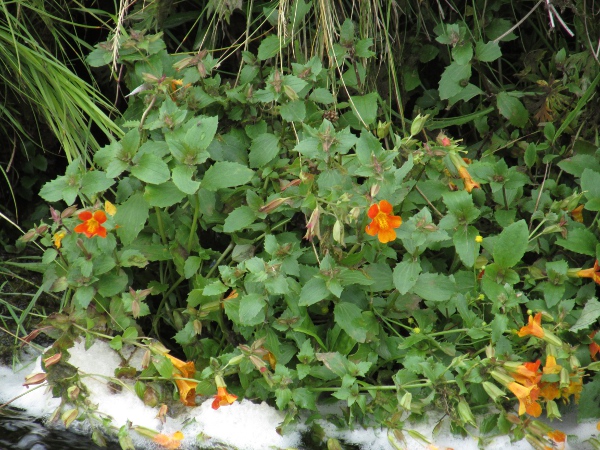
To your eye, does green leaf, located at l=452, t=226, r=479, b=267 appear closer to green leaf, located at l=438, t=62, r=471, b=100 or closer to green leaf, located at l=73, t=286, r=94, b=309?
green leaf, located at l=438, t=62, r=471, b=100

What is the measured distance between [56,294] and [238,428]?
81 centimetres

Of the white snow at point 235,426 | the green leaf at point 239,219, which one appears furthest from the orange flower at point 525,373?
the green leaf at point 239,219

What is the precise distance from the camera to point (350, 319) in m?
1.78

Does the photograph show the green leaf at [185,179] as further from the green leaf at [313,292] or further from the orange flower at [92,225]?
the green leaf at [313,292]

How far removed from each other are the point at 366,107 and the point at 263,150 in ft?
1.12

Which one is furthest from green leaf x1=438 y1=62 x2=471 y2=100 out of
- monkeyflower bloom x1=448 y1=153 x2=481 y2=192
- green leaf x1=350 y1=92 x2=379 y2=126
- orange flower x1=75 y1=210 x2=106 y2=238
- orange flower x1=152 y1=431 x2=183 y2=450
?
orange flower x1=152 y1=431 x2=183 y2=450

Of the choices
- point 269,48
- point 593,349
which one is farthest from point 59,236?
point 593,349

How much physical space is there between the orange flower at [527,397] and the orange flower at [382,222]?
445mm

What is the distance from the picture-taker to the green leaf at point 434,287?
70.2 inches

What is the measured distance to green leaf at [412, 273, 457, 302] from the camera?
178cm

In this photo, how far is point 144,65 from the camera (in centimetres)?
206

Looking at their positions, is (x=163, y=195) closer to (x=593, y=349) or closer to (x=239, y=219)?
(x=239, y=219)

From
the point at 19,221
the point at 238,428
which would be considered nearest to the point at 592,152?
the point at 238,428

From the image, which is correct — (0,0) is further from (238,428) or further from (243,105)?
(238,428)
